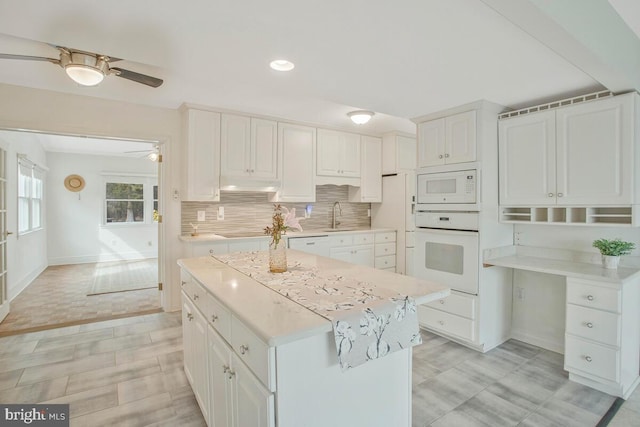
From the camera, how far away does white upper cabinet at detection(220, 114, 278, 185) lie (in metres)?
3.90

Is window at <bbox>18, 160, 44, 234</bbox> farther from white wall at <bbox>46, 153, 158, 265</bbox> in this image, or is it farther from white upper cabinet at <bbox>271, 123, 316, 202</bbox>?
white upper cabinet at <bbox>271, 123, 316, 202</bbox>

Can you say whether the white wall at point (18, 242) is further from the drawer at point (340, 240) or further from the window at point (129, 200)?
the drawer at point (340, 240)

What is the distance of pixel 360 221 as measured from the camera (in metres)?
5.48

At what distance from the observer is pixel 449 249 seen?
3.16 meters

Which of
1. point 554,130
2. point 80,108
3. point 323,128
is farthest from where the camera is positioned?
point 323,128

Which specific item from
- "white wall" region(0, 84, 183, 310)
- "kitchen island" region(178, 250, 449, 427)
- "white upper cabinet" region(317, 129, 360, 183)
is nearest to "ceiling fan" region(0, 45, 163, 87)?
"white wall" region(0, 84, 183, 310)

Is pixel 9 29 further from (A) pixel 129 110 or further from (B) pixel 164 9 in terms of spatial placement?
(A) pixel 129 110

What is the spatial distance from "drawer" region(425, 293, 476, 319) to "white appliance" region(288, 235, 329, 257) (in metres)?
1.57

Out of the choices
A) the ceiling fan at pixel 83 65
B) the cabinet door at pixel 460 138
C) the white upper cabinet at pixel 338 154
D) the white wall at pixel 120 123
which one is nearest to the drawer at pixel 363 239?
the white upper cabinet at pixel 338 154

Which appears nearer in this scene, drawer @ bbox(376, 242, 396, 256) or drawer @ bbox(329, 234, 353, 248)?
drawer @ bbox(329, 234, 353, 248)

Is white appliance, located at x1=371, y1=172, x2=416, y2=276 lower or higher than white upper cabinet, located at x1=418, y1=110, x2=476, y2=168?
lower

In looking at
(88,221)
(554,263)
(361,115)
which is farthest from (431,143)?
(88,221)

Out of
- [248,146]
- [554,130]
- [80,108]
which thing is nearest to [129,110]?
[80,108]

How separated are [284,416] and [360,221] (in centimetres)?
445
